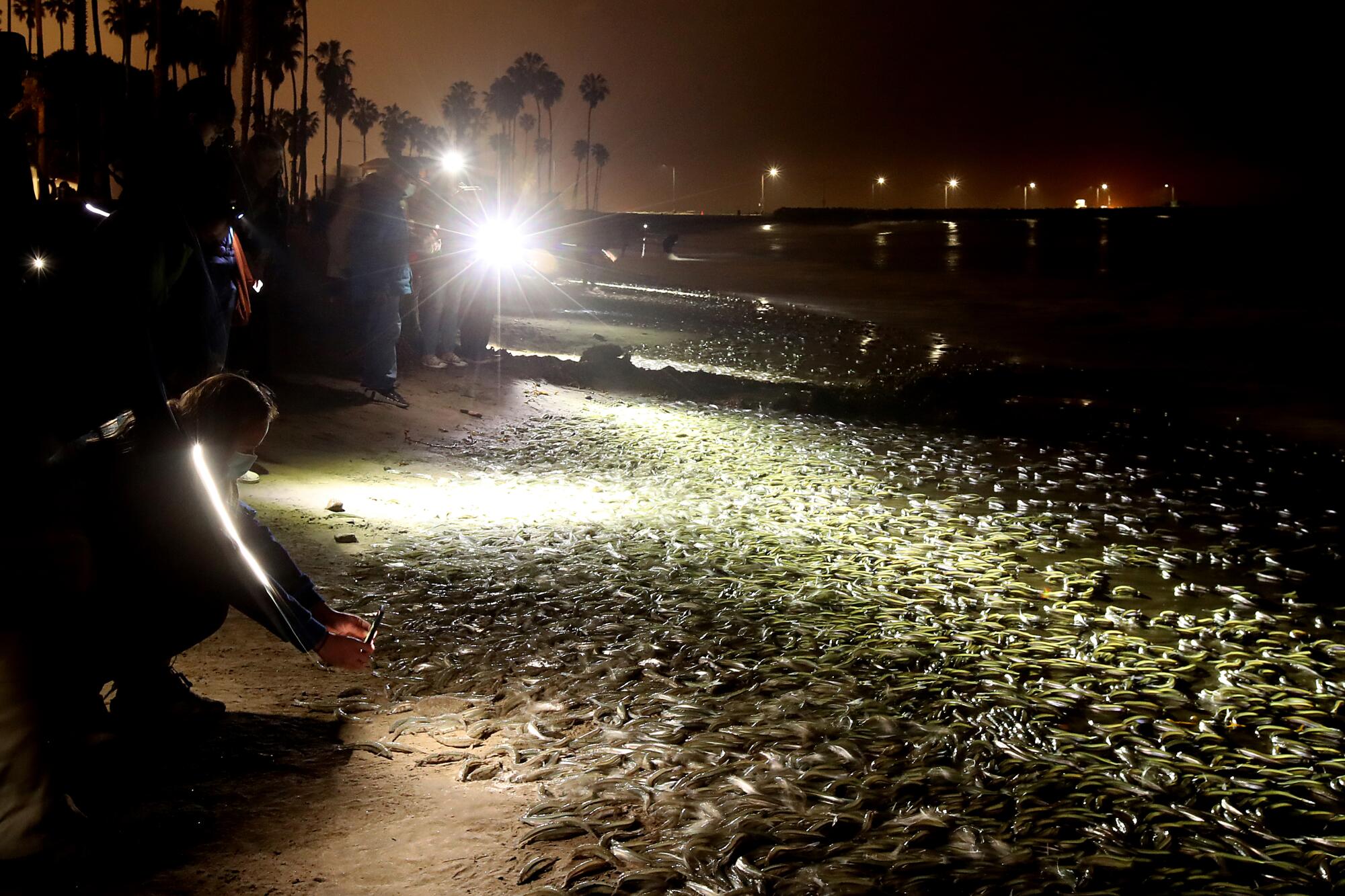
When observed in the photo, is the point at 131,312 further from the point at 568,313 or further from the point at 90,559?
the point at 568,313

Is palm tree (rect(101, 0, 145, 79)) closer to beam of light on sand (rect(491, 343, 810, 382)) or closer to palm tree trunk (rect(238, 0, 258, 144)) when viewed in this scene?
palm tree trunk (rect(238, 0, 258, 144))

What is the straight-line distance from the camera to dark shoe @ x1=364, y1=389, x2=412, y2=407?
35.4 feet

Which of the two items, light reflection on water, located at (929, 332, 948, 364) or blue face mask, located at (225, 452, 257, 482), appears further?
light reflection on water, located at (929, 332, 948, 364)

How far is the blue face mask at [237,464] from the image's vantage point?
362 cm

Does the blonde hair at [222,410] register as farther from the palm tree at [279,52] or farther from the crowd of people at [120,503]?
the palm tree at [279,52]

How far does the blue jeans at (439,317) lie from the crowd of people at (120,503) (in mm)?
7778

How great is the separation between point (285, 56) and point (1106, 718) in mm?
65473

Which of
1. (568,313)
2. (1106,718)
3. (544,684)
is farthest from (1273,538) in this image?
(568,313)

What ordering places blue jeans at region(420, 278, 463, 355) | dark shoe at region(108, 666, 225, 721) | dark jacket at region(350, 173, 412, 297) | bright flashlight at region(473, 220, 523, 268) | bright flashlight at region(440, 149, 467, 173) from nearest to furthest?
dark shoe at region(108, 666, 225, 721)
dark jacket at region(350, 173, 412, 297)
bright flashlight at region(440, 149, 467, 173)
blue jeans at region(420, 278, 463, 355)
bright flashlight at region(473, 220, 523, 268)

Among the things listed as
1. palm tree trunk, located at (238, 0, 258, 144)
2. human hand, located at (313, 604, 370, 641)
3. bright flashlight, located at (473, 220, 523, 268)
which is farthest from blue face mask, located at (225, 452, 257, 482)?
palm tree trunk, located at (238, 0, 258, 144)

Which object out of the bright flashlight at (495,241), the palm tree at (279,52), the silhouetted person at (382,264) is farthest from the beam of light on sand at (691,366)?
the palm tree at (279,52)

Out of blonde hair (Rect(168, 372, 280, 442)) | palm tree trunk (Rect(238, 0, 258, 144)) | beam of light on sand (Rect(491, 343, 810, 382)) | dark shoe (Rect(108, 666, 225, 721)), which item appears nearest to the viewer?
blonde hair (Rect(168, 372, 280, 442))

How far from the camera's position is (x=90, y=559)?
2908 mm

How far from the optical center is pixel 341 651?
3.71 m
